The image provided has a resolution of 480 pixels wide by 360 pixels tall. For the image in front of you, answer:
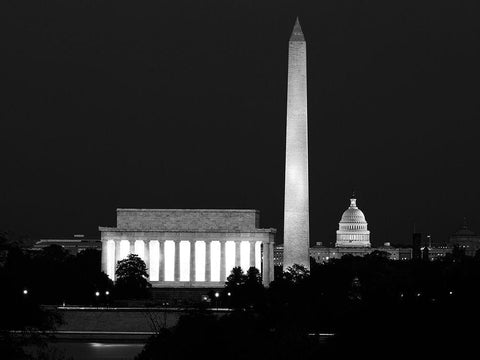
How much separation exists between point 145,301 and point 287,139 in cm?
2335

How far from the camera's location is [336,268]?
18425cm

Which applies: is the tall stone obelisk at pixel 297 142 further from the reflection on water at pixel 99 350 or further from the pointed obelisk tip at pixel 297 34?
the reflection on water at pixel 99 350

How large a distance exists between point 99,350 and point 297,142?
5018 centimetres

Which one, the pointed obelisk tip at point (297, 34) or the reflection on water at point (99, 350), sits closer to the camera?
the reflection on water at point (99, 350)

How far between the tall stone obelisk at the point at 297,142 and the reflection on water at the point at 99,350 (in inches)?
1502

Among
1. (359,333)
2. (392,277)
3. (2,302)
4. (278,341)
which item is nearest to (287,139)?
(392,277)

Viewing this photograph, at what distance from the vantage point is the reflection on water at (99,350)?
11181 centimetres

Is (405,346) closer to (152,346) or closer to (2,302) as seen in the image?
(2,302)

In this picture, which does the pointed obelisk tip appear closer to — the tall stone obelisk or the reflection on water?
the tall stone obelisk

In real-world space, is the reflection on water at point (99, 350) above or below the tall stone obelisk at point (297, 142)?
below

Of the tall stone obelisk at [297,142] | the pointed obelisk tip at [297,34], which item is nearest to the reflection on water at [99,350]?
the tall stone obelisk at [297,142]

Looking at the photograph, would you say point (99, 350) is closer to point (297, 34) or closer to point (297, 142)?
point (297, 142)

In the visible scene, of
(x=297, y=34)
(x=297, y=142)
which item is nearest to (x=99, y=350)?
(x=297, y=142)

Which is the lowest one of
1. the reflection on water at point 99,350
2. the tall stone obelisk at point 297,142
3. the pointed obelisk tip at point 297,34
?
the reflection on water at point 99,350
